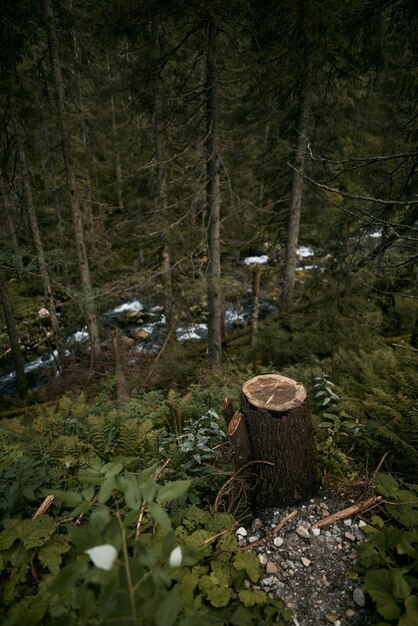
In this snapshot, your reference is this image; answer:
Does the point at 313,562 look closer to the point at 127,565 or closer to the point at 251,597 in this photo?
the point at 251,597

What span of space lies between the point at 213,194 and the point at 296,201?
4.27m

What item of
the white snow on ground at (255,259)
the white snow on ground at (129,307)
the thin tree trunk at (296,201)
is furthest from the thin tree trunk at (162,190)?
the white snow on ground at (255,259)

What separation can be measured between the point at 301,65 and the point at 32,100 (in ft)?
21.9

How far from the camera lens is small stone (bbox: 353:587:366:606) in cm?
210

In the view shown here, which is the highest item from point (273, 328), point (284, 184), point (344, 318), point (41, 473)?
point (284, 184)

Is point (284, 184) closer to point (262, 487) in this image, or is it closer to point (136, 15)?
point (136, 15)

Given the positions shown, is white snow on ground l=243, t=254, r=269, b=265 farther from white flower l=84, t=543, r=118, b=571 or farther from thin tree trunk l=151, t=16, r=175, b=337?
white flower l=84, t=543, r=118, b=571

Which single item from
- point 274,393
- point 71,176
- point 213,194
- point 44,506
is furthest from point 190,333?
point 44,506

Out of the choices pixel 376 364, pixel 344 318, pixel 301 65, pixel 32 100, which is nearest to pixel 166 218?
pixel 32 100

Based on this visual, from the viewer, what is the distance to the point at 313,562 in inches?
93.8

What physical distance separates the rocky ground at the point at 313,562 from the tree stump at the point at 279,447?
0.44ft

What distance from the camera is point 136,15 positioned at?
21.1 ft

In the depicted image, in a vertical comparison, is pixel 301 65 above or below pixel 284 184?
above

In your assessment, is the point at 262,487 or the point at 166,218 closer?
the point at 262,487
